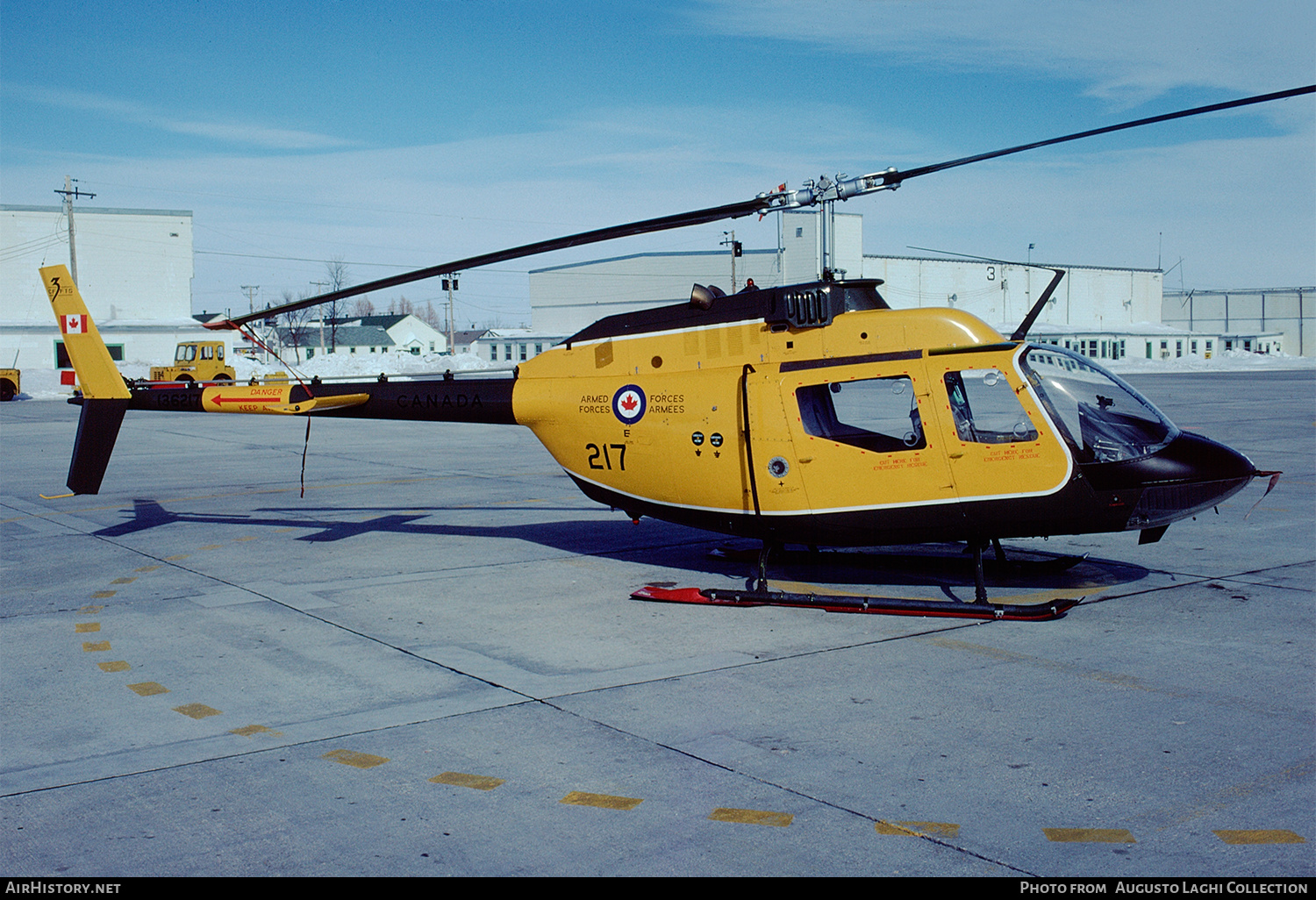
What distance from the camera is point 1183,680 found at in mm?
7121

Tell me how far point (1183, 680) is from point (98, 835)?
6.51 meters

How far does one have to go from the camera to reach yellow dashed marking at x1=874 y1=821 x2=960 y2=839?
487 centimetres

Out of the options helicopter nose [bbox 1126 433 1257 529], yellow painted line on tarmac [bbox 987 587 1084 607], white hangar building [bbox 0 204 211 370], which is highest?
white hangar building [bbox 0 204 211 370]

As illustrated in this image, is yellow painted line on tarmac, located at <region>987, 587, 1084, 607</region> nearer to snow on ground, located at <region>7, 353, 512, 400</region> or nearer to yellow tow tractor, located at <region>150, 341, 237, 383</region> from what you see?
snow on ground, located at <region>7, 353, 512, 400</region>

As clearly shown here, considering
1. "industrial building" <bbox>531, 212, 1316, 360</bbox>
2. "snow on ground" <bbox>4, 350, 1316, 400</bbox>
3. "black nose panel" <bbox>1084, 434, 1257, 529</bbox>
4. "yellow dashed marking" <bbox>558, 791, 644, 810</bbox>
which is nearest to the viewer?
"yellow dashed marking" <bbox>558, 791, 644, 810</bbox>

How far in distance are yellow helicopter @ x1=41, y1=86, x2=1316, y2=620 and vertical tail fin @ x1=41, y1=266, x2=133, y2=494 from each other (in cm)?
259

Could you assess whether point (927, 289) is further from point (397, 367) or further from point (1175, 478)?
point (1175, 478)

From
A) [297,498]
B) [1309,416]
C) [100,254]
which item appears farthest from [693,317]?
[100,254]

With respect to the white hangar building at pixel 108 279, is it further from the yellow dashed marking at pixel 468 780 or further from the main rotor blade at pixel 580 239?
the yellow dashed marking at pixel 468 780

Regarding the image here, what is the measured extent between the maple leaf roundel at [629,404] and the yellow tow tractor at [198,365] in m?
41.5

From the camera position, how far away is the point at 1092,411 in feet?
29.3

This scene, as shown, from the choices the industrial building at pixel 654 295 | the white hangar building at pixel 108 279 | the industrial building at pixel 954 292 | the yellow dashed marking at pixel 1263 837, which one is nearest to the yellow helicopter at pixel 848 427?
the yellow dashed marking at pixel 1263 837

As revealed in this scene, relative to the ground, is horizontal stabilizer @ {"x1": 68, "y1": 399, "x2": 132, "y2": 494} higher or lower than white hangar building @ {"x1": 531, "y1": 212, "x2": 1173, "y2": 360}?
lower

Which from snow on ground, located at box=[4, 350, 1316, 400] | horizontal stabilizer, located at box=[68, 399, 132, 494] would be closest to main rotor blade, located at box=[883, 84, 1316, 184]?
horizontal stabilizer, located at box=[68, 399, 132, 494]
